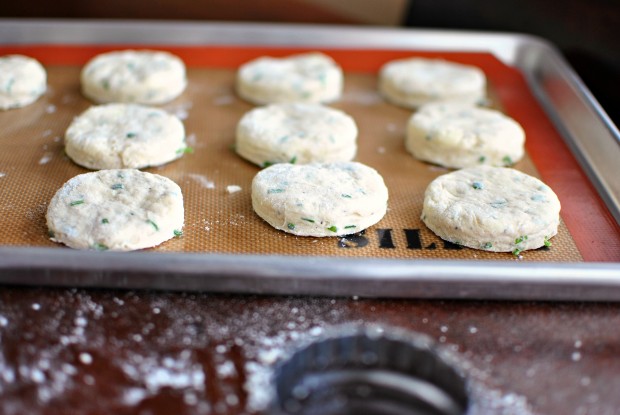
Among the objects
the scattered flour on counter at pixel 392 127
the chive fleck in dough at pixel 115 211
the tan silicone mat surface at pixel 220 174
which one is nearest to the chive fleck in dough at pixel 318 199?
the tan silicone mat surface at pixel 220 174

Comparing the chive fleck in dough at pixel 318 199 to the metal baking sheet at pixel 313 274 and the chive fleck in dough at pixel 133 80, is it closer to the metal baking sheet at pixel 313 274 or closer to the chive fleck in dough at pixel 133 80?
the metal baking sheet at pixel 313 274

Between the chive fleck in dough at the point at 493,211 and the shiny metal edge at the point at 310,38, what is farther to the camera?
the shiny metal edge at the point at 310,38

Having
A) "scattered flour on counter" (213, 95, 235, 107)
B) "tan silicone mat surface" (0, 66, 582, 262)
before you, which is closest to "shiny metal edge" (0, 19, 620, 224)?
"tan silicone mat surface" (0, 66, 582, 262)

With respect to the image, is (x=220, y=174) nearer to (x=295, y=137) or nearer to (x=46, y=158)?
(x=295, y=137)

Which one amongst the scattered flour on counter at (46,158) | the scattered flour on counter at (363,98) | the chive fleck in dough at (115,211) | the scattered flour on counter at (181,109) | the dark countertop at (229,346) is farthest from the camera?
the scattered flour on counter at (363,98)

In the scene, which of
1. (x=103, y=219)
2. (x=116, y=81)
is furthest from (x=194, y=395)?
(x=116, y=81)

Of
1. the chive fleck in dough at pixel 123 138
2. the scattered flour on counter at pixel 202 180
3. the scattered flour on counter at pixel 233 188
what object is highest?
the chive fleck in dough at pixel 123 138

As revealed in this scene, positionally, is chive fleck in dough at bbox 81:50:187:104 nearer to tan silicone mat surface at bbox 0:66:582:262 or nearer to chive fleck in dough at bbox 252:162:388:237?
tan silicone mat surface at bbox 0:66:582:262

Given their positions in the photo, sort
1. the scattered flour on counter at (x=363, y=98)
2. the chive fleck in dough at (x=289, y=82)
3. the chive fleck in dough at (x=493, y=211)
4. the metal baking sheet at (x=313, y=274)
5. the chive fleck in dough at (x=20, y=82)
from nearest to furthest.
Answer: the metal baking sheet at (x=313, y=274) → the chive fleck in dough at (x=493, y=211) → the chive fleck in dough at (x=20, y=82) → the chive fleck in dough at (x=289, y=82) → the scattered flour on counter at (x=363, y=98)
